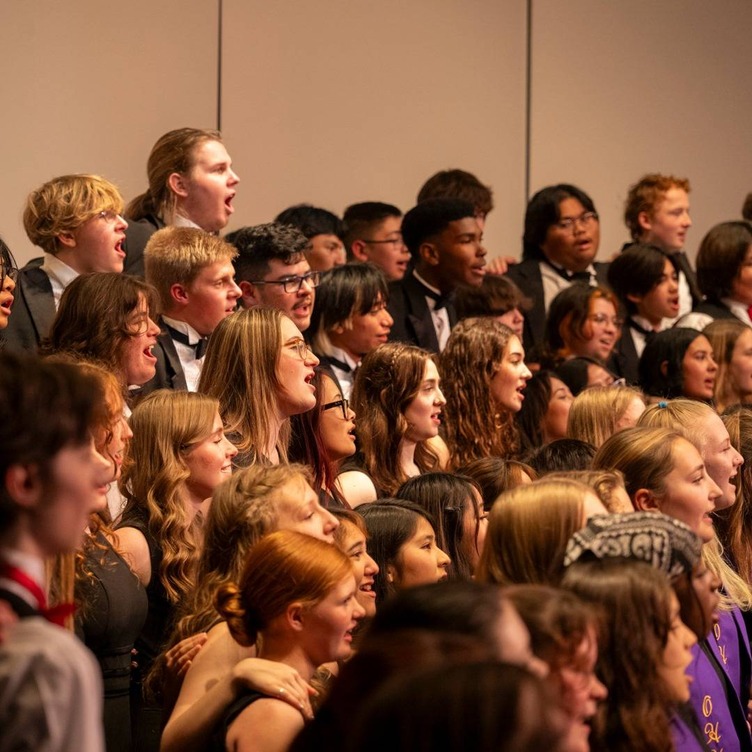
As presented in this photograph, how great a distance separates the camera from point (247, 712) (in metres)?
2.44

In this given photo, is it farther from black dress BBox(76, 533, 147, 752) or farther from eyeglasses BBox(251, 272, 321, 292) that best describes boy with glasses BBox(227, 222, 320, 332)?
black dress BBox(76, 533, 147, 752)

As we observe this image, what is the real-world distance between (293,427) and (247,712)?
1963mm

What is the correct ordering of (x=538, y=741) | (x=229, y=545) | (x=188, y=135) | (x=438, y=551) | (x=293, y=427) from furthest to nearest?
(x=188, y=135) < (x=293, y=427) < (x=438, y=551) < (x=229, y=545) < (x=538, y=741)

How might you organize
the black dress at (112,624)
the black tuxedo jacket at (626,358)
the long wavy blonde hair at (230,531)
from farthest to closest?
the black tuxedo jacket at (626,358), the black dress at (112,624), the long wavy blonde hair at (230,531)

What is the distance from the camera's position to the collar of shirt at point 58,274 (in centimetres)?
462

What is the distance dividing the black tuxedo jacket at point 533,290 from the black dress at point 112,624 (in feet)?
10.9

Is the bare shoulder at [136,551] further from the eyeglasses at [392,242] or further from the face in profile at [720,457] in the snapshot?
the eyeglasses at [392,242]

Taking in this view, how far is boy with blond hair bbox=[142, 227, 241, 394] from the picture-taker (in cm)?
466

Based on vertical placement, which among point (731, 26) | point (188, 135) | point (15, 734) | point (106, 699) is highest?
point (731, 26)

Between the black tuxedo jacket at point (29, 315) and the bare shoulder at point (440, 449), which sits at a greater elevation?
the black tuxedo jacket at point (29, 315)

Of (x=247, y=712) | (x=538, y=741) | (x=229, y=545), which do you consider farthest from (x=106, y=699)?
(x=538, y=741)

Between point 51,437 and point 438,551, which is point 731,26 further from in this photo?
point 51,437

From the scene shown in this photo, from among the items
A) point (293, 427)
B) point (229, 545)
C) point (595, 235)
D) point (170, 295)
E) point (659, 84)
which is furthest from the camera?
point (659, 84)

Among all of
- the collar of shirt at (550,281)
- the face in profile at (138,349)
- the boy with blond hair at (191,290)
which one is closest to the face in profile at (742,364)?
the collar of shirt at (550,281)
